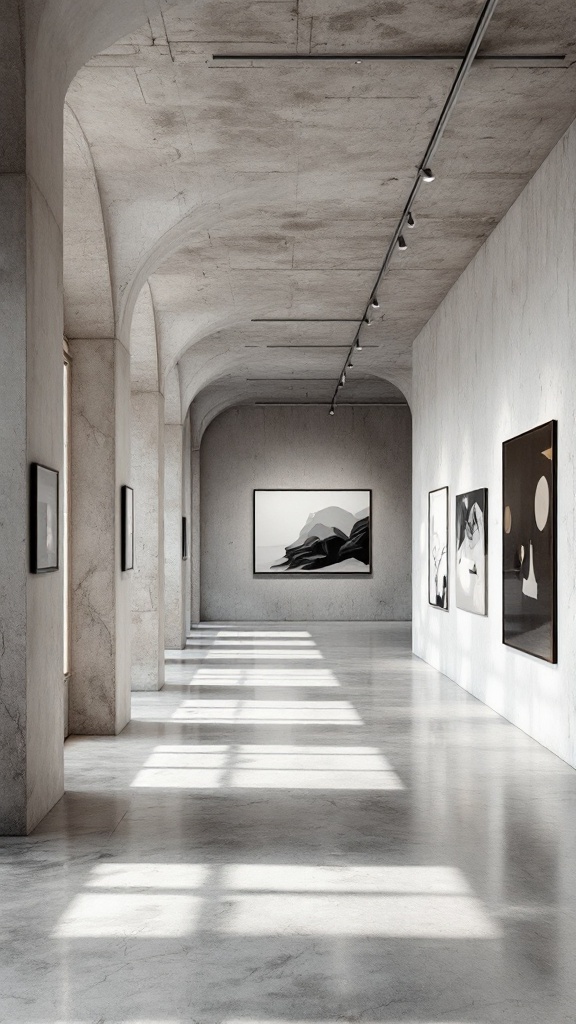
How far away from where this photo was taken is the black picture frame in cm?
1419

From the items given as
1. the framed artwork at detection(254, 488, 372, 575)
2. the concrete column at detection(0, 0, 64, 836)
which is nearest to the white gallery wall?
the concrete column at detection(0, 0, 64, 836)

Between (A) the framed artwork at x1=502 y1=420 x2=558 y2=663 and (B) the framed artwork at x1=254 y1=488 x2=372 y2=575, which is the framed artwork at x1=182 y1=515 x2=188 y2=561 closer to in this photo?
(B) the framed artwork at x1=254 y1=488 x2=372 y2=575

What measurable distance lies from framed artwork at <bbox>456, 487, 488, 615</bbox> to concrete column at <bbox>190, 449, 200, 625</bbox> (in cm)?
1172

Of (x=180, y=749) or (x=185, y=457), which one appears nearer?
(x=180, y=749)

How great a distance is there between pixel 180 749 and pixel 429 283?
757cm

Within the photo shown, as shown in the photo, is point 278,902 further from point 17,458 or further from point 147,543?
point 147,543

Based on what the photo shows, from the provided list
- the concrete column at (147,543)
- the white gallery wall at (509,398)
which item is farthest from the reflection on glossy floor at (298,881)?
the concrete column at (147,543)

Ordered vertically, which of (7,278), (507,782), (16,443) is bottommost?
(507,782)

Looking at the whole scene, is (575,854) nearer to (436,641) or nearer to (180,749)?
(180,749)

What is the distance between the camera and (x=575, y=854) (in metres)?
5.81

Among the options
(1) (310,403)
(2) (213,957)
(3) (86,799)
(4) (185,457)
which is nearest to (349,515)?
(1) (310,403)

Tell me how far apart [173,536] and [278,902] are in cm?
1307

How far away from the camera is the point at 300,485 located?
26219 millimetres

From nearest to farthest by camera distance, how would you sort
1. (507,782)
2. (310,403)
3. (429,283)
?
1. (507,782)
2. (429,283)
3. (310,403)
